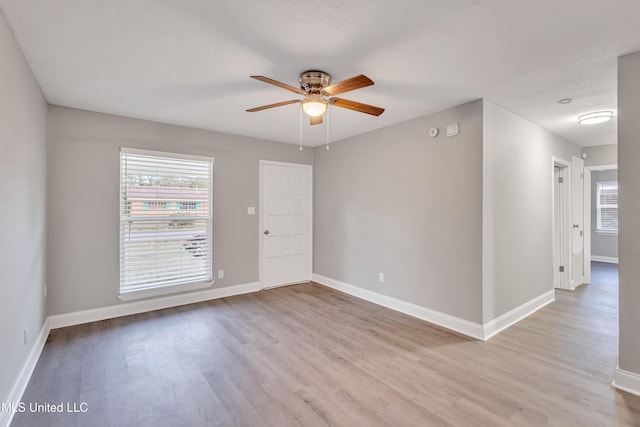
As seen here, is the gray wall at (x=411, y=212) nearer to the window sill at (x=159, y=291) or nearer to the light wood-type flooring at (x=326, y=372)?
the light wood-type flooring at (x=326, y=372)

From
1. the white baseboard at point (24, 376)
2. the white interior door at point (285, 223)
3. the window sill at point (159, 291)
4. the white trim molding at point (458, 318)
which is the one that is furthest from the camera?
the white interior door at point (285, 223)

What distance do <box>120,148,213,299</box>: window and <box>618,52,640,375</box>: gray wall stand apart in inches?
173

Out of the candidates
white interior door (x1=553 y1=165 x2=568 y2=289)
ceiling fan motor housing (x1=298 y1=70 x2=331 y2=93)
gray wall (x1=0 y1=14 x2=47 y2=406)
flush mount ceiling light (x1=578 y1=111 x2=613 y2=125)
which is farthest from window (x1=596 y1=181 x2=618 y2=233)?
gray wall (x1=0 y1=14 x2=47 y2=406)

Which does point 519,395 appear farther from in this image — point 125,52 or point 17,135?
point 17,135

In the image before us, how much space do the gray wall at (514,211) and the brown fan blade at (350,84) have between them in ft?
5.61

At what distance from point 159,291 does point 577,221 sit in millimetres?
6585

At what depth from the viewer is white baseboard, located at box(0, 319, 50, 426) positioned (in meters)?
1.84

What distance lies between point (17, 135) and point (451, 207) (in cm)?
390

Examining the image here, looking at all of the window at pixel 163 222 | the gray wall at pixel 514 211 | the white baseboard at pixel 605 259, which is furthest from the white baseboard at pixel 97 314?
the white baseboard at pixel 605 259

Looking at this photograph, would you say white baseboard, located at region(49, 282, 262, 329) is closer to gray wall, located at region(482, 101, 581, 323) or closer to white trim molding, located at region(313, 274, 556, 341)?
white trim molding, located at region(313, 274, 556, 341)

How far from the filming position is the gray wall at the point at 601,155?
195 inches

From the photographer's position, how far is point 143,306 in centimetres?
386

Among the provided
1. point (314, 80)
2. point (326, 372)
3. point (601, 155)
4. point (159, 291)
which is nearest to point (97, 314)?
point (159, 291)

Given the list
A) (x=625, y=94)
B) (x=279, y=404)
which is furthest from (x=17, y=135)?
(x=625, y=94)
